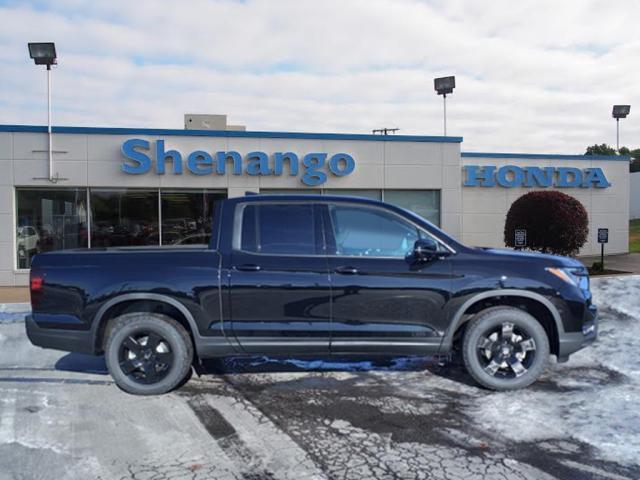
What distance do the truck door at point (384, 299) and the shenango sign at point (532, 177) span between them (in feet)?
42.5

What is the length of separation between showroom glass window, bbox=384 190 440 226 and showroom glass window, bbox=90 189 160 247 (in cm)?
644

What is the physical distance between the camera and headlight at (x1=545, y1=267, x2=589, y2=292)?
5418 mm

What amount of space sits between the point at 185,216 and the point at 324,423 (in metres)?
11.3

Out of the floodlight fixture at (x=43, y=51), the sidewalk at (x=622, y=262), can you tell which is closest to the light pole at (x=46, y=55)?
the floodlight fixture at (x=43, y=51)

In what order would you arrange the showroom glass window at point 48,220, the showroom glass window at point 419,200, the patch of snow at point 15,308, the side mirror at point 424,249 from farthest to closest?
the showroom glass window at point 419,200, the showroom glass window at point 48,220, the patch of snow at point 15,308, the side mirror at point 424,249

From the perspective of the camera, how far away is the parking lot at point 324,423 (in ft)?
12.6

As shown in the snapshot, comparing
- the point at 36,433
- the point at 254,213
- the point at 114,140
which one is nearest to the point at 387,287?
the point at 254,213

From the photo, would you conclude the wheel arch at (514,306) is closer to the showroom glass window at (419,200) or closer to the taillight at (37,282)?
the taillight at (37,282)

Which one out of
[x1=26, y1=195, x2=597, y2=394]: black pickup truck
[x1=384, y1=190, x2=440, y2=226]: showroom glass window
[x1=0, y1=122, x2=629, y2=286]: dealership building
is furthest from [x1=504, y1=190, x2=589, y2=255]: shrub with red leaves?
[x1=26, y1=195, x2=597, y2=394]: black pickup truck

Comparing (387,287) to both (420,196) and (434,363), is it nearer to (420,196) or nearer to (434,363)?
(434,363)

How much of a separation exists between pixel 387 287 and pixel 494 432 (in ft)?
4.96

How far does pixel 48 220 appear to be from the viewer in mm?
14516

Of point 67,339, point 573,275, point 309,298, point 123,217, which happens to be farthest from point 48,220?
point 573,275

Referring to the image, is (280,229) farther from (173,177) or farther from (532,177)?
(532,177)
